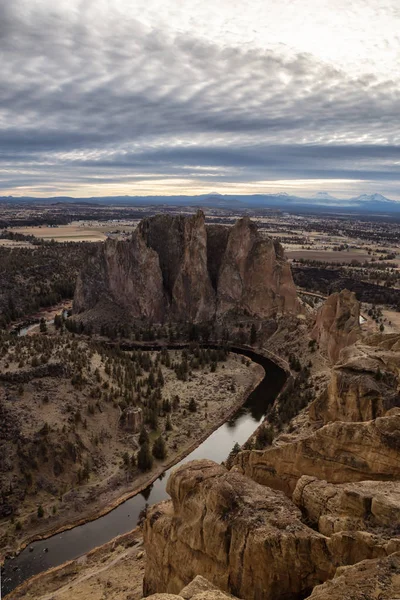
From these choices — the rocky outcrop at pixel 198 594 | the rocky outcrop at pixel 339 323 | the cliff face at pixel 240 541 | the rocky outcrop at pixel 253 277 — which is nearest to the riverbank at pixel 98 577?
the cliff face at pixel 240 541

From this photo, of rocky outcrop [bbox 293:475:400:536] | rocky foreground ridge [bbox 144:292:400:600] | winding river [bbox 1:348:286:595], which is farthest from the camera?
winding river [bbox 1:348:286:595]

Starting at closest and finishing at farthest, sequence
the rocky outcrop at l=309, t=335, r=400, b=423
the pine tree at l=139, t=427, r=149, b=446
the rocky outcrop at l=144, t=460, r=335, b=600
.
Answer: the rocky outcrop at l=144, t=460, r=335, b=600
the rocky outcrop at l=309, t=335, r=400, b=423
the pine tree at l=139, t=427, r=149, b=446

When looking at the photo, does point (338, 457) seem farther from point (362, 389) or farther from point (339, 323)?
point (339, 323)

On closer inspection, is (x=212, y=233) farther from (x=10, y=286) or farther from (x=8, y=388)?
(x=8, y=388)

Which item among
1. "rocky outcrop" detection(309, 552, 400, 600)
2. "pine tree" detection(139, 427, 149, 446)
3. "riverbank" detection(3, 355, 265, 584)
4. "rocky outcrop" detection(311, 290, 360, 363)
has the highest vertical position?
"rocky outcrop" detection(309, 552, 400, 600)

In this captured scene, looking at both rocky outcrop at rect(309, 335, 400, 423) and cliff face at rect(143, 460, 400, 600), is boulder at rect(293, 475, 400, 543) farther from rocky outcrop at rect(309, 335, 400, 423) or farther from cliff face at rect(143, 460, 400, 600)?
rocky outcrop at rect(309, 335, 400, 423)

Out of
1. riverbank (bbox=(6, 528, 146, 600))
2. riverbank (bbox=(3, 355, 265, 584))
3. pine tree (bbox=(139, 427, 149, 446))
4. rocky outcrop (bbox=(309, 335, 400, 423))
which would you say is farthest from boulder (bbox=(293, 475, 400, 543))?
pine tree (bbox=(139, 427, 149, 446))

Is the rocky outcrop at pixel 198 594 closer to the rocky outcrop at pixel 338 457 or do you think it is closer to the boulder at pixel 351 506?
the boulder at pixel 351 506
